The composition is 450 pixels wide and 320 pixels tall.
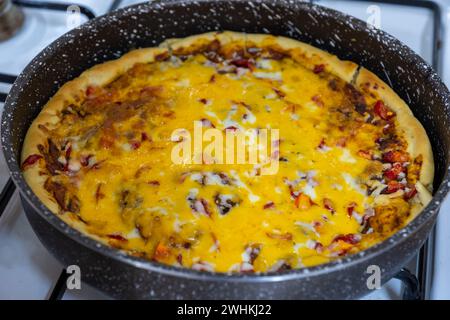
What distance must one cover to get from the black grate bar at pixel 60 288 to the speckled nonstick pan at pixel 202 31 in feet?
0.34

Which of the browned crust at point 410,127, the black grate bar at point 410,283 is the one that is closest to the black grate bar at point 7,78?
the browned crust at point 410,127

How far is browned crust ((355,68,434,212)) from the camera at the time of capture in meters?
1.67

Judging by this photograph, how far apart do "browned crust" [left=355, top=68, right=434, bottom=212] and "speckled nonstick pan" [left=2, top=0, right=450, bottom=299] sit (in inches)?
1.5

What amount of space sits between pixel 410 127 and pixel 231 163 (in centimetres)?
53

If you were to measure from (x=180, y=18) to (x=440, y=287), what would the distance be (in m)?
1.14

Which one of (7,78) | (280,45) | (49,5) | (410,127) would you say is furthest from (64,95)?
(410,127)

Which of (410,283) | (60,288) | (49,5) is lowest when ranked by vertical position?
(60,288)

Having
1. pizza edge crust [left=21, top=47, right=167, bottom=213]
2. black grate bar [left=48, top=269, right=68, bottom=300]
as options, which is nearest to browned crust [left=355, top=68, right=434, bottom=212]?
pizza edge crust [left=21, top=47, right=167, bottom=213]

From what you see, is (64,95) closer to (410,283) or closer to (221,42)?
(221,42)

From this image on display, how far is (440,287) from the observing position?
1.58m

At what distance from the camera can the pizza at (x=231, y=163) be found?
158 centimetres

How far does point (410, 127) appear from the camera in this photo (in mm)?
1828

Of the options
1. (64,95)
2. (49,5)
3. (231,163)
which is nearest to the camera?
(231,163)
